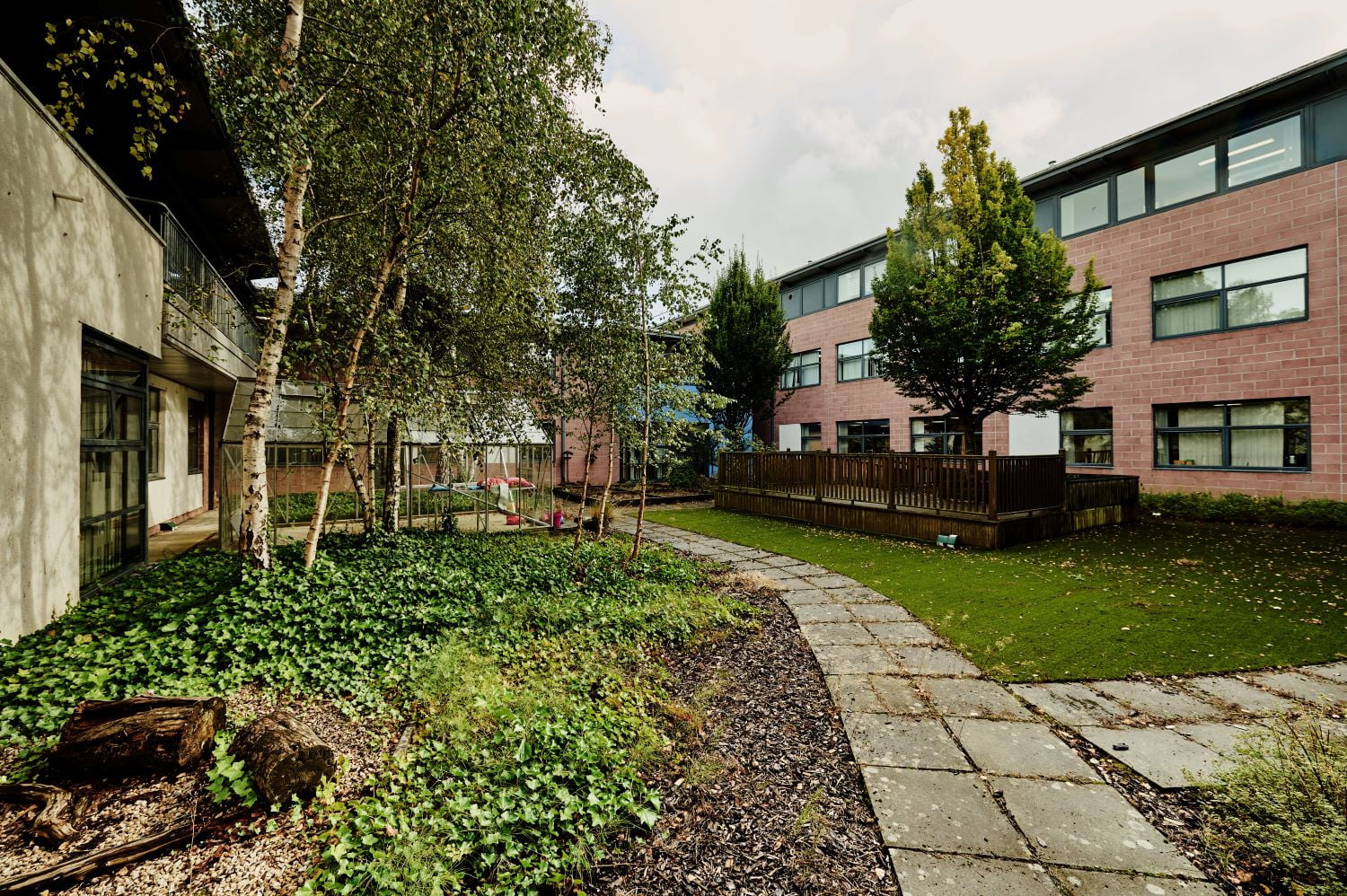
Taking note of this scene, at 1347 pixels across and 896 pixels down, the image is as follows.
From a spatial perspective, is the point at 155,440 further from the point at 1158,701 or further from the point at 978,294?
the point at 978,294

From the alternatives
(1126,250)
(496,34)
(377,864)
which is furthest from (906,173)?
(377,864)

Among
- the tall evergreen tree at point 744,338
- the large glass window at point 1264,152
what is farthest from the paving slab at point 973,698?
the large glass window at point 1264,152

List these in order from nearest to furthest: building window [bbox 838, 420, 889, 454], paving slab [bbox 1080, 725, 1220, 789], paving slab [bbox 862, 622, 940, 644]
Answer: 1. paving slab [bbox 1080, 725, 1220, 789]
2. paving slab [bbox 862, 622, 940, 644]
3. building window [bbox 838, 420, 889, 454]

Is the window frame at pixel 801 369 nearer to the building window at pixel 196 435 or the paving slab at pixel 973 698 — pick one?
the paving slab at pixel 973 698

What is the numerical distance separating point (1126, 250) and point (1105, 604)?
448 inches

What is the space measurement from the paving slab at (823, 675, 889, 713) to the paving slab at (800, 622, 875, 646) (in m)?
0.73

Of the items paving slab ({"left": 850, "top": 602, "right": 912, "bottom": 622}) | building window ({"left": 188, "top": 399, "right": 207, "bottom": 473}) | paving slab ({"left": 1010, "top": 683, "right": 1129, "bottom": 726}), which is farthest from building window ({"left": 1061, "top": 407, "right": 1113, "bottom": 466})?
building window ({"left": 188, "top": 399, "right": 207, "bottom": 473})

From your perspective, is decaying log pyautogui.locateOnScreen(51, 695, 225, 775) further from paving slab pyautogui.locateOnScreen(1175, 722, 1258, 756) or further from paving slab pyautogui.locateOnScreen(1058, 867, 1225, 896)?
paving slab pyautogui.locateOnScreen(1175, 722, 1258, 756)

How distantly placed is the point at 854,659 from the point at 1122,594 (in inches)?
160

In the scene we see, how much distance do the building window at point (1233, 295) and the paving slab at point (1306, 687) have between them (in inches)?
425

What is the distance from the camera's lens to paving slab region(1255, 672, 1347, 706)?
3.53 metres

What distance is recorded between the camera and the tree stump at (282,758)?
7.61 feet

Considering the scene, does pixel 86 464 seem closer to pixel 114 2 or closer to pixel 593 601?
pixel 593 601

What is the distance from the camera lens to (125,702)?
2574 millimetres
